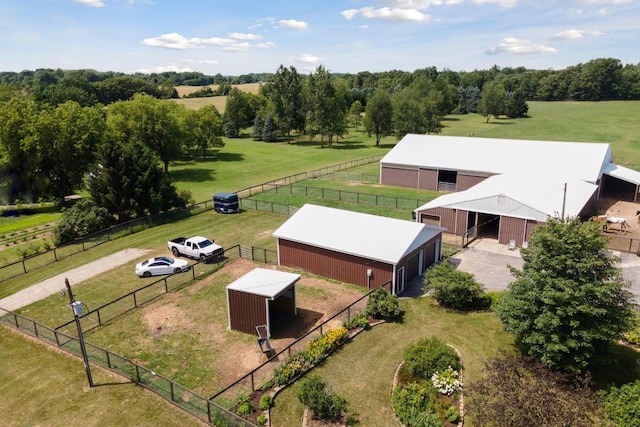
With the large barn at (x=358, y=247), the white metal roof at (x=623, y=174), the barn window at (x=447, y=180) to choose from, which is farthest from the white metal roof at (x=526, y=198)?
the barn window at (x=447, y=180)

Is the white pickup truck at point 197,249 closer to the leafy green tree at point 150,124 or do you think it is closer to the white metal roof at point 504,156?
the white metal roof at point 504,156

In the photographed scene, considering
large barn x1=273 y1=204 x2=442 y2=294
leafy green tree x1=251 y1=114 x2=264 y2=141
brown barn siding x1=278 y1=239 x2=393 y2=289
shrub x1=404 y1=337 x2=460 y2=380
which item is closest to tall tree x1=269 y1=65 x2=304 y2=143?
leafy green tree x1=251 y1=114 x2=264 y2=141

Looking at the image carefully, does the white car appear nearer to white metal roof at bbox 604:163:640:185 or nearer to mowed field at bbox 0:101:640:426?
Answer: mowed field at bbox 0:101:640:426

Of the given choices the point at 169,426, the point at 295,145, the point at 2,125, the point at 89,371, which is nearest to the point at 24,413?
the point at 89,371

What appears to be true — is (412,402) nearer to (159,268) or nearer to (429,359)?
(429,359)

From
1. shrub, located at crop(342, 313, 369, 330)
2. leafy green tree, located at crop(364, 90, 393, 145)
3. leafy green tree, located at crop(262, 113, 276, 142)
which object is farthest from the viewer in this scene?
leafy green tree, located at crop(262, 113, 276, 142)

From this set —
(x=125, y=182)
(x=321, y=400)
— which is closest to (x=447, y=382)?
(x=321, y=400)

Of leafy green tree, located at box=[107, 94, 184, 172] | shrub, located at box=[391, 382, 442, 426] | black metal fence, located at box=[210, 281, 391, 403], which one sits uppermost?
leafy green tree, located at box=[107, 94, 184, 172]
